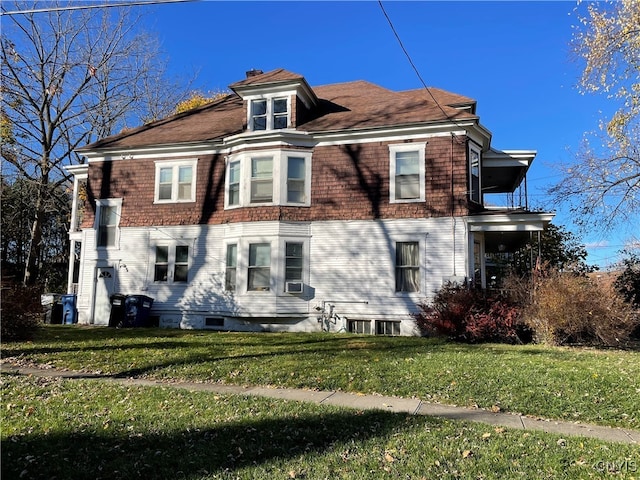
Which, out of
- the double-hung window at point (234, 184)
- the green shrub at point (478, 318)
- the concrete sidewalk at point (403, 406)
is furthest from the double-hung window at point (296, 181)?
the concrete sidewalk at point (403, 406)

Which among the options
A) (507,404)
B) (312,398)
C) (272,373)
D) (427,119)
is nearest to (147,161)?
(427,119)

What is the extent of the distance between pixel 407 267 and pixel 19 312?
1077 cm

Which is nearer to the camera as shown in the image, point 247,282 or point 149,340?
point 149,340

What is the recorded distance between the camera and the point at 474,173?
15.5 metres

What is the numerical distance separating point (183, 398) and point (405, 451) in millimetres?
3414

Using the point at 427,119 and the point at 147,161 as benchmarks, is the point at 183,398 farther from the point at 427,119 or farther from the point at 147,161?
→ the point at 147,161

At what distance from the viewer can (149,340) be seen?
1218cm

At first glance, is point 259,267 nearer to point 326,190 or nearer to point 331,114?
point 326,190

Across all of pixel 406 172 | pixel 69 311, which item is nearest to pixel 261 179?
pixel 406 172

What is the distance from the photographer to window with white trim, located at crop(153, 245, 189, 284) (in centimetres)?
1714

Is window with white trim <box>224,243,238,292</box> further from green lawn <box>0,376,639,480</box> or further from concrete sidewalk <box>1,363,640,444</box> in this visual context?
green lawn <box>0,376,639,480</box>

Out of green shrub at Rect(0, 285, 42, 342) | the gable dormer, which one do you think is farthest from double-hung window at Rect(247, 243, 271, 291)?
green shrub at Rect(0, 285, 42, 342)

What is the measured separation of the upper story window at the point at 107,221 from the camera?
1792 cm

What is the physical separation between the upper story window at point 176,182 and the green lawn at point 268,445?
38.5 ft
